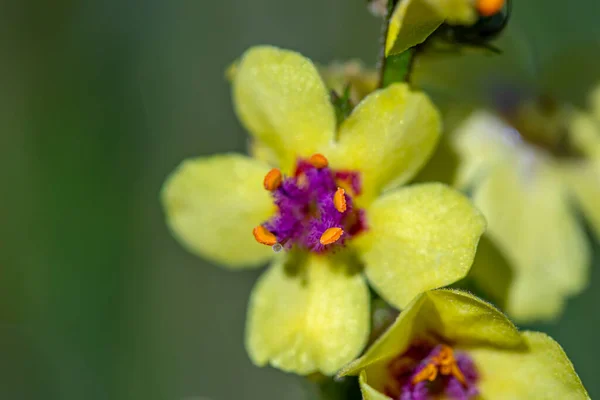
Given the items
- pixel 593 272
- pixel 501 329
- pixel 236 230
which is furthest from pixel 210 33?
pixel 501 329

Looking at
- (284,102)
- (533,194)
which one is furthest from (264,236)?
(533,194)

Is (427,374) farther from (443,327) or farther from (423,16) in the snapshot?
(423,16)

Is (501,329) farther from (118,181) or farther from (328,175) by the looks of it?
(118,181)

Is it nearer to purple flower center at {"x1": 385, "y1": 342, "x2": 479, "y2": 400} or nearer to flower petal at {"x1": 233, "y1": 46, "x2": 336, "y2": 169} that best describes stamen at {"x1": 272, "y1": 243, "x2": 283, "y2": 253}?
flower petal at {"x1": 233, "y1": 46, "x2": 336, "y2": 169}

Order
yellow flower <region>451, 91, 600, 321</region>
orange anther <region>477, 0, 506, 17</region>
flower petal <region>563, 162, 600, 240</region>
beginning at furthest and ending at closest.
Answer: flower petal <region>563, 162, 600, 240</region>, yellow flower <region>451, 91, 600, 321</region>, orange anther <region>477, 0, 506, 17</region>

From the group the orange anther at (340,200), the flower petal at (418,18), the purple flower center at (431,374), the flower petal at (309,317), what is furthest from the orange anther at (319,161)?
the purple flower center at (431,374)

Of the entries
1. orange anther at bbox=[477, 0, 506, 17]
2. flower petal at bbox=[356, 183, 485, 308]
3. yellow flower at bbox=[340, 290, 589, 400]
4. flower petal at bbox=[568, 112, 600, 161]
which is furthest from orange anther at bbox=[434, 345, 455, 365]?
flower petal at bbox=[568, 112, 600, 161]

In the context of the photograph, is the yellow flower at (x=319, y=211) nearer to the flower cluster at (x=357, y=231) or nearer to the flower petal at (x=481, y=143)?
the flower cluster at (x=357, y=231)
